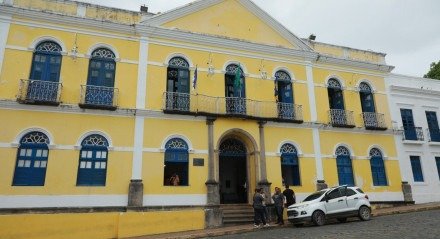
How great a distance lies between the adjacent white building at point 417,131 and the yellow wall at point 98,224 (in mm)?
12792

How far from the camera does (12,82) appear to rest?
1309 centimetres

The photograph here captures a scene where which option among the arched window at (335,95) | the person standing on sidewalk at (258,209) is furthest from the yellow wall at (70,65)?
the arched window at (335,95)

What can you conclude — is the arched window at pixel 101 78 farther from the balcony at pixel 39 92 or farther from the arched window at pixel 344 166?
the arched window at pixel 344 166

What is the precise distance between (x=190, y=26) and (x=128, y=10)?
3008mm

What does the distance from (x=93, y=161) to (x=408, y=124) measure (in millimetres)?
17942

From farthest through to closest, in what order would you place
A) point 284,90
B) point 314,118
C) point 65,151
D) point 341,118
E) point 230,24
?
point 341,118
point 284,90
point 314,118
point 230,24
point 65,151

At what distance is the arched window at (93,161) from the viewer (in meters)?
13.1

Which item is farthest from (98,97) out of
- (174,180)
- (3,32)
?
(174,180)

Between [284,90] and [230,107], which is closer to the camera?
[230,107]

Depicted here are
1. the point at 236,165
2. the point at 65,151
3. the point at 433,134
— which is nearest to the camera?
the point at 65,151

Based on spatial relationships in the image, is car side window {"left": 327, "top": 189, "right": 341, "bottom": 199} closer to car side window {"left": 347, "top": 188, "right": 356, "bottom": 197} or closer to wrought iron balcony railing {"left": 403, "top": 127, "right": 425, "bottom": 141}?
car side window {"left": 347, "top": 188, "right": 356, "bottom": 197}

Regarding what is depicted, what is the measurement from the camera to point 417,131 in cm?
1981

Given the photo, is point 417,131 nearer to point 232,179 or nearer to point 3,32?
point 232,179

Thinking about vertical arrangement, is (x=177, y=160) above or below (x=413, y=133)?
below
